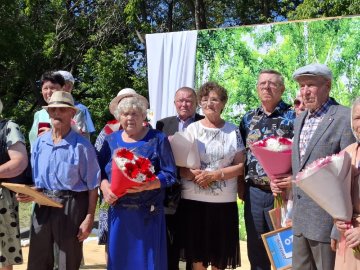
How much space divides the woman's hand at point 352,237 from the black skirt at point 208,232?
4.96 feet

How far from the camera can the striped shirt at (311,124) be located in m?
3.66

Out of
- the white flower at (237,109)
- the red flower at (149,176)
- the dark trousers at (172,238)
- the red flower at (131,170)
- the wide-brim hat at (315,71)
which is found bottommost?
the dark trousers at (172,238)

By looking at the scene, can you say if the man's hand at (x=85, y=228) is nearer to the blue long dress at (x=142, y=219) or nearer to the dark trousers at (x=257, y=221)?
the blue long dress at (x=142, y=219)

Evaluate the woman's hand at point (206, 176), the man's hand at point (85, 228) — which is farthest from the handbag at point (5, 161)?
the woman's hand at point (206, 176)

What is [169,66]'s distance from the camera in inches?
327

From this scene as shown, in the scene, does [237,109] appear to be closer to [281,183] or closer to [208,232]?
[208,232]

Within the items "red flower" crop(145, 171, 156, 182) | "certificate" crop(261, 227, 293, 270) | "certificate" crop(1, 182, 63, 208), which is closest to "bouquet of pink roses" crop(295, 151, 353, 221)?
"certificate" crop(261, 227, 293, 270)

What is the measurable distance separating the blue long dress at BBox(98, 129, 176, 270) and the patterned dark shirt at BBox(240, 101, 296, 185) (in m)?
0.71

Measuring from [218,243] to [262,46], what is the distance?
160 inches

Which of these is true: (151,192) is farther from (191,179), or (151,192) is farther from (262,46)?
(262,46)

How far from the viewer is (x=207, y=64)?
8.27m

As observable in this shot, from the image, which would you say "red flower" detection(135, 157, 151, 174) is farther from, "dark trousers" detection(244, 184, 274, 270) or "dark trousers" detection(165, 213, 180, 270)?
"dark trousers" detection(244, 184, 274, 270)

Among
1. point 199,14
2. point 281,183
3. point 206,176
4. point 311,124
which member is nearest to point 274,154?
point 281,183

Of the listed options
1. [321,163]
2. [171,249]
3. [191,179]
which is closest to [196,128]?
[191,179]
